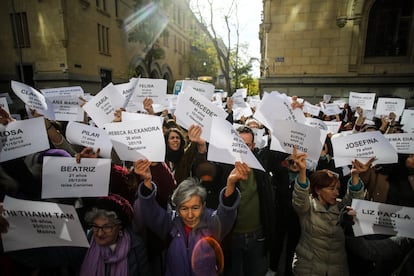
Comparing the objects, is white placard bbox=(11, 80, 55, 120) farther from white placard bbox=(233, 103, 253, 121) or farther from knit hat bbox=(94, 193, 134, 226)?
white placard bbox=(233, 103, 253, 121)

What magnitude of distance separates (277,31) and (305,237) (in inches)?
427

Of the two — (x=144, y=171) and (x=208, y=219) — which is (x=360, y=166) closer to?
(x=208, y=219)

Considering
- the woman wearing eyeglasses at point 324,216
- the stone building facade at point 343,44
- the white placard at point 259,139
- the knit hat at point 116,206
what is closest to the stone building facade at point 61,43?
the stone building facade at point 343,44

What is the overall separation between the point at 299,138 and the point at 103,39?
2124 centimetres

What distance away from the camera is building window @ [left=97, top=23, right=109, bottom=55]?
1919 cm

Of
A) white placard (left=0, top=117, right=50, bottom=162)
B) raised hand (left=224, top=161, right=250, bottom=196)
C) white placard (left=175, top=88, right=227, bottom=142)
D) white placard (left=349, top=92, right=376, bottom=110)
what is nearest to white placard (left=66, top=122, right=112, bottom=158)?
white placard (left=0, top=117, right=50, bottom=162)

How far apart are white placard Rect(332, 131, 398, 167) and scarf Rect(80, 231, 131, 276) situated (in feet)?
6.03

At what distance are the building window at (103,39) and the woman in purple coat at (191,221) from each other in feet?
66.5

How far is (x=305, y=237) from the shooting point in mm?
2229

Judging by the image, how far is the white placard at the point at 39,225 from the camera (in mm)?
1533

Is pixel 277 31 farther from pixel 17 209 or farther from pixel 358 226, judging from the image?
pixel 17 209

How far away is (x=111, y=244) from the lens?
1.75 m

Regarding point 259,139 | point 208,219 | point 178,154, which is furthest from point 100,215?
point 259,139

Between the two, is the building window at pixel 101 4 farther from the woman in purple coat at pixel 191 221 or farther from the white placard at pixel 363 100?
the woman in purple coat at pixel 191 221
